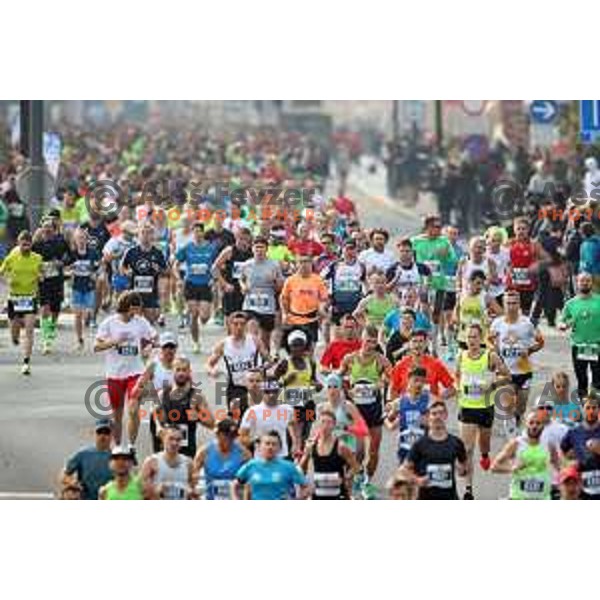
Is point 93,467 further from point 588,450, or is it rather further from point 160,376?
point 588,450

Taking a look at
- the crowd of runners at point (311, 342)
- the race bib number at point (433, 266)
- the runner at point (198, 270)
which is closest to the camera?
the crowd of runners at point (311, 342)

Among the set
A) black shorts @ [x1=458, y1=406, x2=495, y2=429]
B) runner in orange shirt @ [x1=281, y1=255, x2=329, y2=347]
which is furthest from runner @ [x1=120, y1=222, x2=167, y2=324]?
black shorts @ [x1=458, y1=406, x2=495, y2=429]

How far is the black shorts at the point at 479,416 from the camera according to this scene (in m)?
18.6

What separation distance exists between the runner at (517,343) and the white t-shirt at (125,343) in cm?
283

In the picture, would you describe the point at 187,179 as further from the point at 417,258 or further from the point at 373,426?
the point at 373,426

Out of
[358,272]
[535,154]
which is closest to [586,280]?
[358,272]

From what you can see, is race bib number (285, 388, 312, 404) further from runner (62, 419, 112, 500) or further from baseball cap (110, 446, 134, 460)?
baseball cap (110, 446, 134, 460)

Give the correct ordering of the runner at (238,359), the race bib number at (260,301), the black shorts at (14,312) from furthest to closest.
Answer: the race bib number at (260,301)
the black shorts at (14,312)
the runner at (238,359)

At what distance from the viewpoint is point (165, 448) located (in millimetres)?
17203

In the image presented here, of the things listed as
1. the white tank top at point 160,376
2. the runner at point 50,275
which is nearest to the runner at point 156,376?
the white tank top at point 160,376

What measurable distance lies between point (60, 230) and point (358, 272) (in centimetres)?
273

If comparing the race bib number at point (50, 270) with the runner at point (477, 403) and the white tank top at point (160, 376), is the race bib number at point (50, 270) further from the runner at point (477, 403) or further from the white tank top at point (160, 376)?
the runner at point (477, 403)

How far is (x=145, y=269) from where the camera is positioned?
21625 millimetres
